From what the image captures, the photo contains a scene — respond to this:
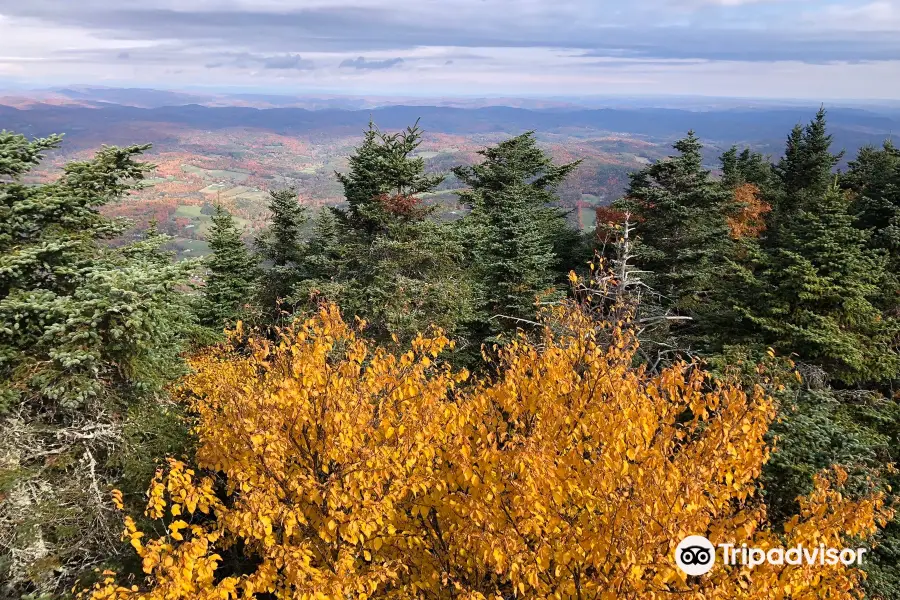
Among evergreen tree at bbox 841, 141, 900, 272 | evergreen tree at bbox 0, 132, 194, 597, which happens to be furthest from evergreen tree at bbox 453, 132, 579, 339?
evergreen tree at bbox 841, 141, 900, 272

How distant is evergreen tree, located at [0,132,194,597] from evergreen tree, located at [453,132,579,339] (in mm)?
11437

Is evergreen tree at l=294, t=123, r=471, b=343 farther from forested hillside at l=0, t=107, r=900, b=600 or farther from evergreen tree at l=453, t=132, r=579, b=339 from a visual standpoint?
evergreen tree at l=453, t=132, r=579, b=339

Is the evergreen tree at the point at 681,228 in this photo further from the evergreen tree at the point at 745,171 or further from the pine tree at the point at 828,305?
the evergreen tree at the point at 745,171

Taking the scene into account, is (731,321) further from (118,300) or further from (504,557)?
(118,300)

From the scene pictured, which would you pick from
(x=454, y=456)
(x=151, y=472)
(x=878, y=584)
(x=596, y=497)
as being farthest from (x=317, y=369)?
(x=878, y=584)

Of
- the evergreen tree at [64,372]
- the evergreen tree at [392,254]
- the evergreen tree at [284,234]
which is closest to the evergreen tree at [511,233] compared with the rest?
the evergreen tree at [392,254]

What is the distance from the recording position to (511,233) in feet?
89.8

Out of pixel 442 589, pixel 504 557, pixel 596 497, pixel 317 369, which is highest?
pixel 317 369

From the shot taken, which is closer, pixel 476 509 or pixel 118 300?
pixel 476 509

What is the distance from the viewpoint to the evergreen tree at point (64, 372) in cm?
1091

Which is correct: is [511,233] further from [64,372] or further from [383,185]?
[64,372]

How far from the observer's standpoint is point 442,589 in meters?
7.62

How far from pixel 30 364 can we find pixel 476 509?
11.2m

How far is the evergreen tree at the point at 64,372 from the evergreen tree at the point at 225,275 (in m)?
16.2
